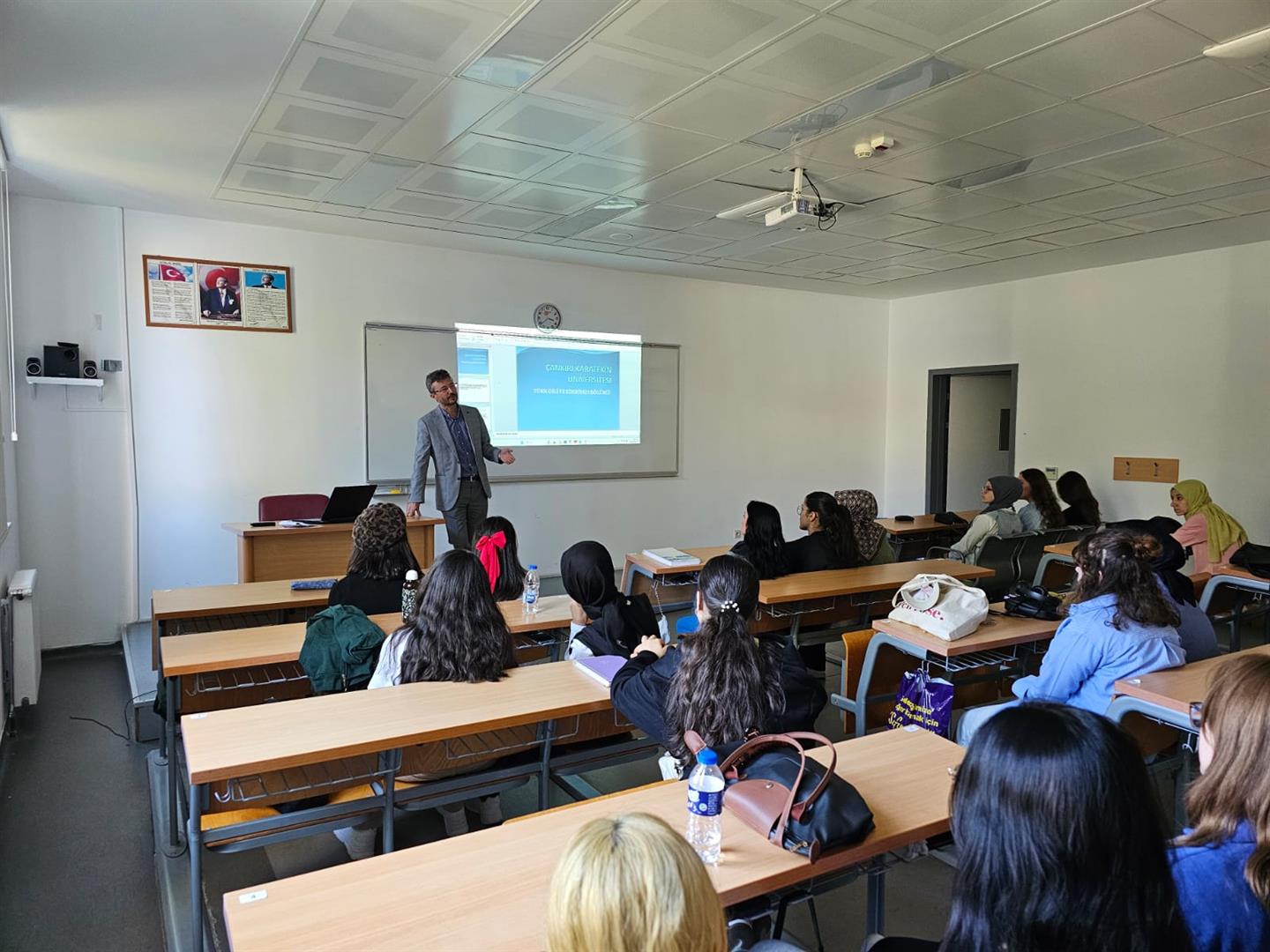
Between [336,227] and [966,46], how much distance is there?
4440 millimetres

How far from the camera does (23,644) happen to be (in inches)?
156

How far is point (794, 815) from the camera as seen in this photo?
1.50m

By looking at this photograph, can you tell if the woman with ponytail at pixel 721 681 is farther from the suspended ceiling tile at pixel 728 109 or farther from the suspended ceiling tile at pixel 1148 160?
the suspended ceiling tile at pixel 1148 160

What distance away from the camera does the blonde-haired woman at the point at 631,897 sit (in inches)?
33.2

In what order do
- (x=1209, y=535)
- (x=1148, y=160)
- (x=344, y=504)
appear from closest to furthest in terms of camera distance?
(x=1148, y=160), (x=344, y=504), (x=1209, y=535)

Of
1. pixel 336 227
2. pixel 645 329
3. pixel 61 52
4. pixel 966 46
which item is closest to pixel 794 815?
pixel 966 46

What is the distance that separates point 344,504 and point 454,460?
756 millimetres

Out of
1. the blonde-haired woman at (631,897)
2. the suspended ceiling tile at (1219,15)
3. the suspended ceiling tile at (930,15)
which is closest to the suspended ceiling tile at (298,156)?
the suspended ceiling tile at (930,15)

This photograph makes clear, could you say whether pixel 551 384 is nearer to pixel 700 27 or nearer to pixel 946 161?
pixel 946 161

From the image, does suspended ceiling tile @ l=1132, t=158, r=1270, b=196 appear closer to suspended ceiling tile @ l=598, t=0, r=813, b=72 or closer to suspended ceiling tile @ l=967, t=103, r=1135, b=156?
suspended ceiling tile @ l=967, t=103, r=1135, b=156

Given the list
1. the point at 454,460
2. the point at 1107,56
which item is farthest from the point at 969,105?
the point at 454,460

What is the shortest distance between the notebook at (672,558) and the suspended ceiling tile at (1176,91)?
2.86m

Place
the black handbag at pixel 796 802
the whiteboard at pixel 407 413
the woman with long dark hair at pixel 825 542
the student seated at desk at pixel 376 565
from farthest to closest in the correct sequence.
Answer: the whiteboard at pixel 407 413 < the woman with long dark hair at pixel 825 542 < the student seated at desk at pixel 376 565 < the black handbag at pixel 796 802

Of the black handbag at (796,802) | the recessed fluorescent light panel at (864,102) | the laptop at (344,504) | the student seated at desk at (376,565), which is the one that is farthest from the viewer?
the laptop at (344,504)
